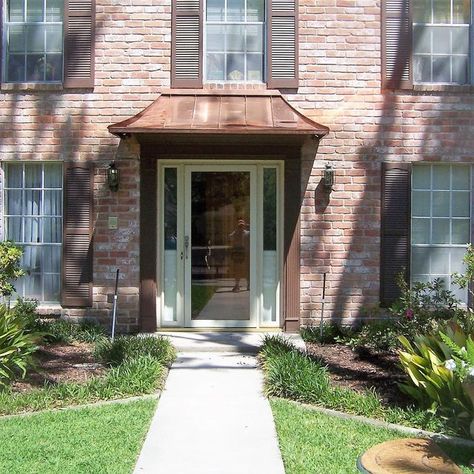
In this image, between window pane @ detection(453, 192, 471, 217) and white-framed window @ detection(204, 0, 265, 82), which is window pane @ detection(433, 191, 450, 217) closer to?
window pane @ detection(453, 192, 471, 217)

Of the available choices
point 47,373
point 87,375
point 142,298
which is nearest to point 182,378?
point 87,375

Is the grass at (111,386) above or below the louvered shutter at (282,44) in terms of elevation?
below

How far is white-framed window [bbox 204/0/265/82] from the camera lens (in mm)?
9445

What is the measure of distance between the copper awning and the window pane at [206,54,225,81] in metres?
0.30

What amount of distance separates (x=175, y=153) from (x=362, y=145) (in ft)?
8.68

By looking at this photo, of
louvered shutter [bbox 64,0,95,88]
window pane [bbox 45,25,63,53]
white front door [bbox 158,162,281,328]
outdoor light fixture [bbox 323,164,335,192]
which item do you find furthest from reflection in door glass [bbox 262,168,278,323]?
window pane [bbox 45,25,63,53]

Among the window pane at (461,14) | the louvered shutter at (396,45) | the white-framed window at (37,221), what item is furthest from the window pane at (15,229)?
the window pane at (461,14)

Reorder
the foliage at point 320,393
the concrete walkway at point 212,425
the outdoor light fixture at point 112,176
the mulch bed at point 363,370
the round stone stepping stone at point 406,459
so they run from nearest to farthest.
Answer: the round stone stepping stone at point 406,459, the concrete walkway at point 212,425, the foliage at point 320,393, the mulch bed at point 363,370, the outdoor light fixture at point 112,176

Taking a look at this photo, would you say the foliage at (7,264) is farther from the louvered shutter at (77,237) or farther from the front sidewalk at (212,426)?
the front sidewalk at (212,426)

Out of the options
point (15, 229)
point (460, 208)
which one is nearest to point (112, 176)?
point (15, 229)

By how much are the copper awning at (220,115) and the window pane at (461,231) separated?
2.54 metres

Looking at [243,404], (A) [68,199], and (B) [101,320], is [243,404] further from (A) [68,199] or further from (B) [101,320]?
(A) [68,199]

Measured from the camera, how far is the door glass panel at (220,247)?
9.46 m

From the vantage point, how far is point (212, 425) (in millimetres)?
5551
